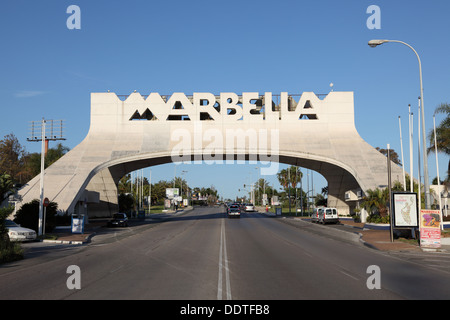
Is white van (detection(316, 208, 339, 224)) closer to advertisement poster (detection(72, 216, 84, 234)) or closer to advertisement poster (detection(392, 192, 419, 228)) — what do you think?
advertisement poster (detection(392, 192, 419, 228))

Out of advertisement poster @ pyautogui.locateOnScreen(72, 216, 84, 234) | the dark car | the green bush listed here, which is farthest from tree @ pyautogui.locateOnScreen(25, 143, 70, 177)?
advertisement poster @ pyautogui.locateOnScreen(72, 216, 84, 234)

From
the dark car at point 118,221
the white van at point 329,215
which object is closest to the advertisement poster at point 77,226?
the dark car at point 118,221

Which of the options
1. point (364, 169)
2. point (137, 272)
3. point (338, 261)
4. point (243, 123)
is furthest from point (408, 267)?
point (243, 123)

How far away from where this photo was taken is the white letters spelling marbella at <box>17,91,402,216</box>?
171 feet

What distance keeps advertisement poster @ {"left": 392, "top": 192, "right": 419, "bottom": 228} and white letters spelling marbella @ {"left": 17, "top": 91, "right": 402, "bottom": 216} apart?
22.0 metres

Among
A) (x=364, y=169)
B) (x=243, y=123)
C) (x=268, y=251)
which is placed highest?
(x=243, y=123)

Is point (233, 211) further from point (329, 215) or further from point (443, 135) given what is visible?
point (443, 135)

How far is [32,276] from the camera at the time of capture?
1384 cm

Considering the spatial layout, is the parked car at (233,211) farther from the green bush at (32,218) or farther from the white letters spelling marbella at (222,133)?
the green bush at (32,218)

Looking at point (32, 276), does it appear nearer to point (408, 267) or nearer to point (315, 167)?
point (408, 267)

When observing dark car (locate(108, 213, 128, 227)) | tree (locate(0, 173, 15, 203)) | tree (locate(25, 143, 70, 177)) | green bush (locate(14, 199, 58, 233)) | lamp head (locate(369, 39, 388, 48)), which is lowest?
dark car (locate(108, 213, 128, 227))

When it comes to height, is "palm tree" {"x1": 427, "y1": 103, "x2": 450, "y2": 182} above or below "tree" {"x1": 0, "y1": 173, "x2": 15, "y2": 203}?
above

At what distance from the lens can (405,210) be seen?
2816 cm
